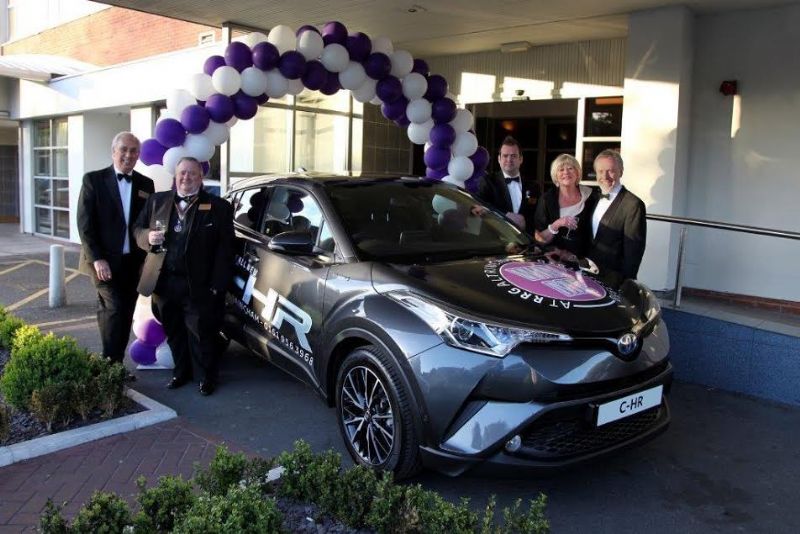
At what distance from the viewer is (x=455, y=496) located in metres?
3.79

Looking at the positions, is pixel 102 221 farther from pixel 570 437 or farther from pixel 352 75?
pixel 570 437

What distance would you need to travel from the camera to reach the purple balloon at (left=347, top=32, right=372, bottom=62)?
662cm

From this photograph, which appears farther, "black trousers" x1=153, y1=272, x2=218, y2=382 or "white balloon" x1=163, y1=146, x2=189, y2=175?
"white balloon" x1=163, y1=146, x2=189, y2=175

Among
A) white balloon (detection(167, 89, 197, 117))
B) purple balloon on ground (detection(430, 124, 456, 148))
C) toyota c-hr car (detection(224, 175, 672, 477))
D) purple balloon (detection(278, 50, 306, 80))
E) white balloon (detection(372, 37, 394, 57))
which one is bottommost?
toyota c-hr car (detection(224, 175, 672, 477))

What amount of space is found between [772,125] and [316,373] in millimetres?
5970

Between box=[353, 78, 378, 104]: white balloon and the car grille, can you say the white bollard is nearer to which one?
box=[353, 78, 378, 104]: white balloon

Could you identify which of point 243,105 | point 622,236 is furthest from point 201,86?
point 622,236

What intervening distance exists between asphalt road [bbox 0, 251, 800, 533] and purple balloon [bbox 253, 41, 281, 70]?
105 inches

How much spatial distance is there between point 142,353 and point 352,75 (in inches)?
127

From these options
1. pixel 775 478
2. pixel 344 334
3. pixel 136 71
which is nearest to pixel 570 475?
pixel 775 478

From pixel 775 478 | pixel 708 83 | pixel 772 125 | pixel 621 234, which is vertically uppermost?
pixel 708 83

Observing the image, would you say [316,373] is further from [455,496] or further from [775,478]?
[775,478]

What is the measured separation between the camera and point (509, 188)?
240 inches

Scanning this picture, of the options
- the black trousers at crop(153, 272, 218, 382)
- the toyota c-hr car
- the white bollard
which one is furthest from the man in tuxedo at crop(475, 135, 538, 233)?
the white bollard
